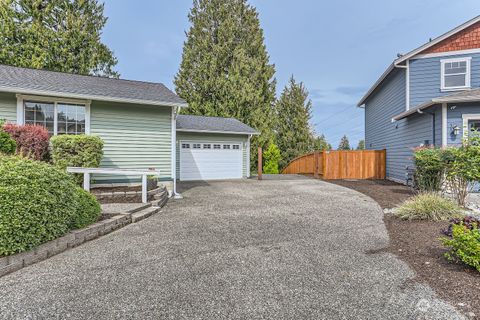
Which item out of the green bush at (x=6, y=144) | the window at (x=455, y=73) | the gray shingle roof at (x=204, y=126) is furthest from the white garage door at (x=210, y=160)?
the window at (x=455, y=73)

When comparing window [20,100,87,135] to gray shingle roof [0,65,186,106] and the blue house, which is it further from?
the blue house

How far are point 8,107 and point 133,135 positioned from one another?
3205 mm

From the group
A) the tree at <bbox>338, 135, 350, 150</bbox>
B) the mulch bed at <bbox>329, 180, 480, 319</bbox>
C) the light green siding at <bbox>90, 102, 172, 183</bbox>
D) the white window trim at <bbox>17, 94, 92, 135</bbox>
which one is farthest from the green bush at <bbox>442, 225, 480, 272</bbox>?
the tree at <bbox>338, 135, 350, 150</bbox>

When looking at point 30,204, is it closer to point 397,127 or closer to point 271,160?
point 397,127

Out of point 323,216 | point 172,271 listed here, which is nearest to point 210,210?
point 323,216

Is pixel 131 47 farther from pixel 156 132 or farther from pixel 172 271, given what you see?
pixel 172 271

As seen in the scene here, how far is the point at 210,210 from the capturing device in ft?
20.3

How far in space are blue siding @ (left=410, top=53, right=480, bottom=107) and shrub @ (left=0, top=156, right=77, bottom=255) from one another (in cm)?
1246

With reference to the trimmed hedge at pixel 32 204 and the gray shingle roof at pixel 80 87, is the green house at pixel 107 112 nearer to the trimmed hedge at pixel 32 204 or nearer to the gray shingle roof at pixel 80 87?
the gray shingle roof at pixel 80 87

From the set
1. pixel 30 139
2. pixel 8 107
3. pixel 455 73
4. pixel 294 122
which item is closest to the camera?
pixel 30 139

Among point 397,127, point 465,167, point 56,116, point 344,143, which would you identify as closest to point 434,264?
point 465,167

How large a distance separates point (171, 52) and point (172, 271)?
2472 centimetres

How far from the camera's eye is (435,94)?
10391mm

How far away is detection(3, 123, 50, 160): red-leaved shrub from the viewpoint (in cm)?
594
